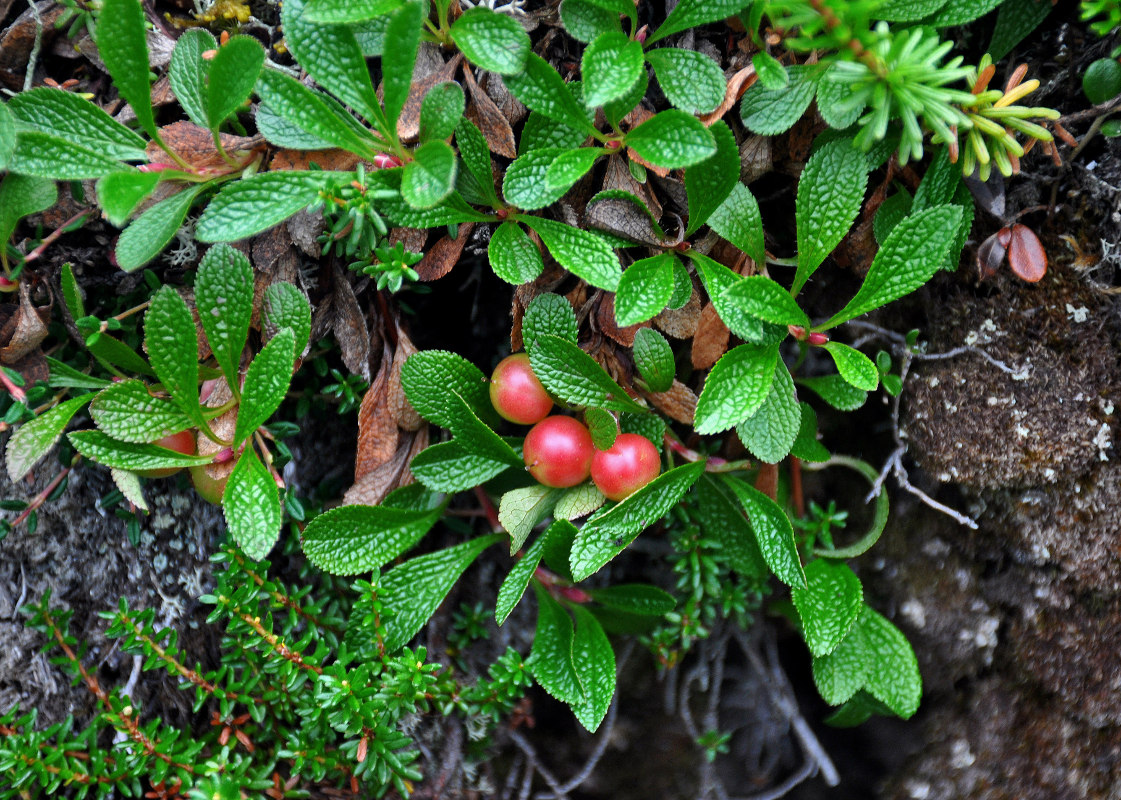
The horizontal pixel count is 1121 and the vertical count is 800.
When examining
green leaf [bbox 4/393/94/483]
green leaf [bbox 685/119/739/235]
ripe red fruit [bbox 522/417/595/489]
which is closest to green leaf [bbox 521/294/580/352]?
ripe red fruit [bbox 522/417/595/489]

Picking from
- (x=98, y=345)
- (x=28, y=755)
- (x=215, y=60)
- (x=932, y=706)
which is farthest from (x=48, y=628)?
(x=932, y=706)

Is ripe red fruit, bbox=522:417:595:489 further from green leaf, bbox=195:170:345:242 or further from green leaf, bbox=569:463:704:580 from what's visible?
green leaf, bbox=195:170:345:242

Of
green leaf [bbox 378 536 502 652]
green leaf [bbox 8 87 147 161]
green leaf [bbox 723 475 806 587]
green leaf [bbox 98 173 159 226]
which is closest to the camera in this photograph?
green leaf [bbox 98 173 159 226]

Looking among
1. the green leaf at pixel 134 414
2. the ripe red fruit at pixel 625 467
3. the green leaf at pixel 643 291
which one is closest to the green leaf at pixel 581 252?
the green leaf at pixel 643 291

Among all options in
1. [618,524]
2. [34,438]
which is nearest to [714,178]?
[618,524]

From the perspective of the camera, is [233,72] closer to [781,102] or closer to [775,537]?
[781,102]

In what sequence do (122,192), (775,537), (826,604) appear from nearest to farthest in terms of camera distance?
(122,192)
(775,537)
(826,604)
